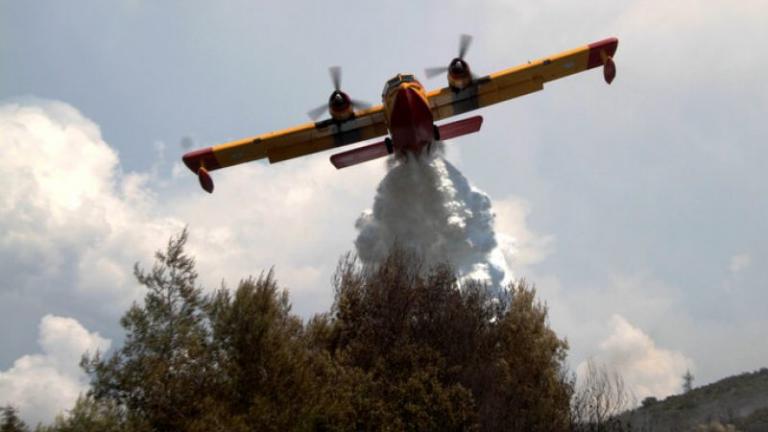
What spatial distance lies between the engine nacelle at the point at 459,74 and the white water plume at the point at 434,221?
10.2ft

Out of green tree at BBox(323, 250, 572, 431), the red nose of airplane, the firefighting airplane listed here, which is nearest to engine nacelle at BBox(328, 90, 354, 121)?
the firefighting airplane

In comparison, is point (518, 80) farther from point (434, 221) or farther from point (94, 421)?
point (94, 421)

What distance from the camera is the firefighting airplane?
21.7 meters

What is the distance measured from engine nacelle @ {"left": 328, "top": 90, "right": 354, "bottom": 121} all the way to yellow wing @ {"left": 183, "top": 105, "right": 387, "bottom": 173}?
0.33 m

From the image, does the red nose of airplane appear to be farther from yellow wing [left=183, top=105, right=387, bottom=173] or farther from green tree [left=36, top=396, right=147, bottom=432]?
green tree [left=36, top=396, right=147, bottom=432]

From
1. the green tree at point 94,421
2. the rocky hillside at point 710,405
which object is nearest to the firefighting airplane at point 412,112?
the green tree at point 94,421

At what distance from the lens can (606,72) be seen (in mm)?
21984

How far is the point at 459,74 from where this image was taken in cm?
2188

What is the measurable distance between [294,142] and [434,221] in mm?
5550

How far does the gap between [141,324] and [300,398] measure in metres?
3.13

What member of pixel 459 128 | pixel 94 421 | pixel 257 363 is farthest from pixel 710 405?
pixel 94 421

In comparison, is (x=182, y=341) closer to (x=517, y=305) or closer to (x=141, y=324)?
(x=141, y=324)

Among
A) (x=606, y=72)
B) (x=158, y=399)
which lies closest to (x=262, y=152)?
(x=606, y=72)

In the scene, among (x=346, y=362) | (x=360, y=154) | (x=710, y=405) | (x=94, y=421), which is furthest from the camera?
(x=710, y=405)
